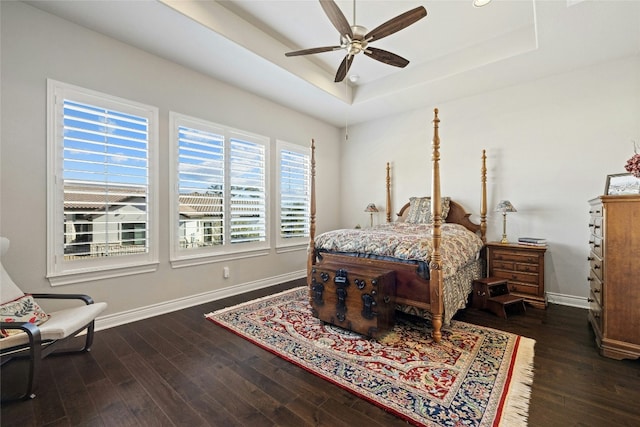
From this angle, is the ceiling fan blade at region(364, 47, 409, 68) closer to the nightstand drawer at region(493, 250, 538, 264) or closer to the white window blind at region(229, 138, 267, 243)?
the white window blind at region(229, 138, 267, 243)

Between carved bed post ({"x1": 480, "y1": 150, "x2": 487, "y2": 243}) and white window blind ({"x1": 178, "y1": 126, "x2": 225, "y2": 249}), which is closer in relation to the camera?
white window blind ({"x1": 178, "y1": 126, "x2": 225, "y2": 249})

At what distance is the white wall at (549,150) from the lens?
130 inches

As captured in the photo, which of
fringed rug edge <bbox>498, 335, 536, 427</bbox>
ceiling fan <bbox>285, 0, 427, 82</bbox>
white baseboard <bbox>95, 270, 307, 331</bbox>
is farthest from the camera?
white baseboard <bbox>95, 270, 307, 331</bbox>

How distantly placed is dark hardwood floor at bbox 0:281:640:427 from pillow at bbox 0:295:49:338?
370 mm

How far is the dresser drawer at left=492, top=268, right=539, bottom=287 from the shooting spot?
340 cm

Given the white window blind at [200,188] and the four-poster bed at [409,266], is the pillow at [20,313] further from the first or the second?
Result: the four-poster bed at [409,266]

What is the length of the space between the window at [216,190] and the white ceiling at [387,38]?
825 mm

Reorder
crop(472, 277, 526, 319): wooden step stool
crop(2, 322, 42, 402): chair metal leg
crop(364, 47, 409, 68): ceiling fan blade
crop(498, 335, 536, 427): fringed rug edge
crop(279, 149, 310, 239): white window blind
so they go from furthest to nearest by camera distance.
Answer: crop(279, 149, 310, 239): white window blind
crop(472, 277, 526, 319): wooden step stool
crop(364, 47, 409, 68): ceiling fan blade
crop(2, 322, 42, 402): chair metal leg
crop(498, 335, 536, 427): fringed rug edge

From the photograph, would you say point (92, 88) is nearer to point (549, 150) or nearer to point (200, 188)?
point (200, 188)

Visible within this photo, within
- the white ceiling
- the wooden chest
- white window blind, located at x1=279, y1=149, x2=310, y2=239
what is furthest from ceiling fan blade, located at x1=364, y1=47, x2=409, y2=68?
white window blind, located at x1=279, y1=149, x2=310, y2=239

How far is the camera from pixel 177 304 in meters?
3.41

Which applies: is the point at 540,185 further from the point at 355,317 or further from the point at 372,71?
the point at 355,317

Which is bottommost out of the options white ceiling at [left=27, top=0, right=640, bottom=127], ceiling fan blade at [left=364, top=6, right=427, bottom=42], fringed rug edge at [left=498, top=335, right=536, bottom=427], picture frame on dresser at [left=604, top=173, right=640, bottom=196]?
fringed rug edge at [left=498, top=335, right=536, bottom=427]

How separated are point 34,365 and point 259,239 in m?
2.78
